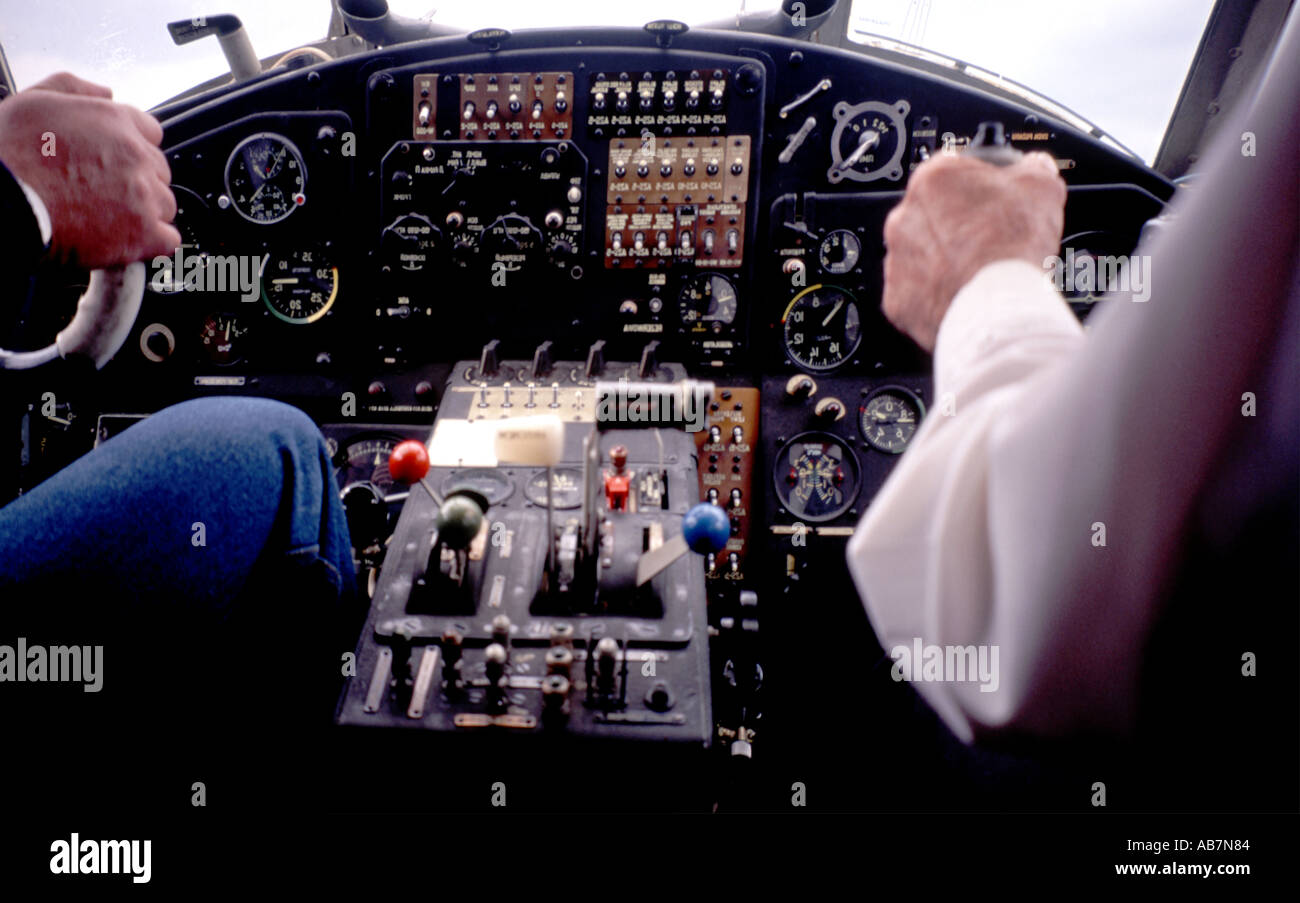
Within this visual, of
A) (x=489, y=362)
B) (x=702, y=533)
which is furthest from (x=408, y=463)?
(x=489, y=362)

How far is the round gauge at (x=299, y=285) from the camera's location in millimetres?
2141

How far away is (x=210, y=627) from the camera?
0.98 m

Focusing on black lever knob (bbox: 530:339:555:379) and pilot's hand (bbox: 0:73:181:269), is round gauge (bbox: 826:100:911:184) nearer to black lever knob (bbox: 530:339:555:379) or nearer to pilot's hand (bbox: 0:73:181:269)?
black lever knob (bbox: 530:339:555:379)

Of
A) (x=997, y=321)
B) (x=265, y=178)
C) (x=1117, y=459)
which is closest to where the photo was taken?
(x=1117, y=459)

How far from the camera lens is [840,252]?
2078mm

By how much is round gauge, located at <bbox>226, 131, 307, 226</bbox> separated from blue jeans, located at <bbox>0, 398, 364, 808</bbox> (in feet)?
3.74

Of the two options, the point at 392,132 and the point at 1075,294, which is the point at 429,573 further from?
the point at 1075,294

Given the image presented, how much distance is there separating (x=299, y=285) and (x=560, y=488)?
3.78ft

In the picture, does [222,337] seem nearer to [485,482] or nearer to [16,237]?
[485,482]

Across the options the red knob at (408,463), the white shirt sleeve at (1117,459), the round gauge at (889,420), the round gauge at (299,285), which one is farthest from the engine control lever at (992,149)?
the round gauge at (299,285)

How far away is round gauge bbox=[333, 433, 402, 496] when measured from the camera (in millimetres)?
2115

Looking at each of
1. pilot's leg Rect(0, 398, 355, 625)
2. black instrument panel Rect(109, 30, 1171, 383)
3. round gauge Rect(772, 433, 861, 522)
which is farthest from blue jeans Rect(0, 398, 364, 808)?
round gauge Rect(772, 433, 861, 522)

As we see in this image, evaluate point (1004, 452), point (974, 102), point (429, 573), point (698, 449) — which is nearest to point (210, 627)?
point (429, 573)
